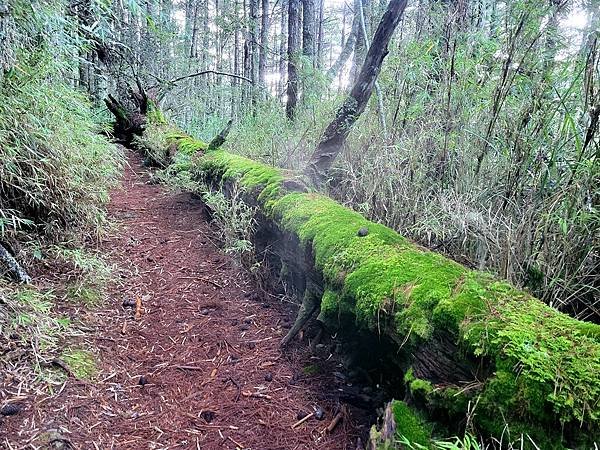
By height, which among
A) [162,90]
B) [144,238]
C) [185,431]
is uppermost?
[162,90]

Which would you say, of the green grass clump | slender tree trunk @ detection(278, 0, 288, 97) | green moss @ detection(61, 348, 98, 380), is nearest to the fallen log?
green moss @ detection(61, 348, 98, 380)

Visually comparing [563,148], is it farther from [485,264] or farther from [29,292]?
[29,292]

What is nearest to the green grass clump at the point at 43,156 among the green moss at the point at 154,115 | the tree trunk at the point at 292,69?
the tree trunk at the point at 292,69

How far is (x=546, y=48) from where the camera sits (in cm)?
281

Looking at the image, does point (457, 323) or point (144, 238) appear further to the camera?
point (144, 238)

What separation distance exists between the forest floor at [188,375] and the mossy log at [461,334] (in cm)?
51

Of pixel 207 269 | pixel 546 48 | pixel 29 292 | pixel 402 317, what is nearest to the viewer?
pixel 402 317

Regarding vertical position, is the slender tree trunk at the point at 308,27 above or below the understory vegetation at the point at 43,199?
above

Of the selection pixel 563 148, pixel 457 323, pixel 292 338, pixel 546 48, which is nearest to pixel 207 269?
pixel 292 338

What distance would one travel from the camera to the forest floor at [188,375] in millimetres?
2029

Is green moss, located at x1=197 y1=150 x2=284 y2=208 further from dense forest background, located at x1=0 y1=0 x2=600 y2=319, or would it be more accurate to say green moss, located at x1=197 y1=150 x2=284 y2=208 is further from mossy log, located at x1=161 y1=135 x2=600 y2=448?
mossy log, located at x1=161 y1=135 x2=600 y2=448

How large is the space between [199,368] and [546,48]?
3.30 meters

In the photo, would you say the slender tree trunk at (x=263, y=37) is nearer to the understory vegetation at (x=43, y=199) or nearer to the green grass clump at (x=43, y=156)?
the green grass clump at (x=43, y=156)

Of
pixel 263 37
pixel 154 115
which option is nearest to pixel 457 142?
pixel 154 115
